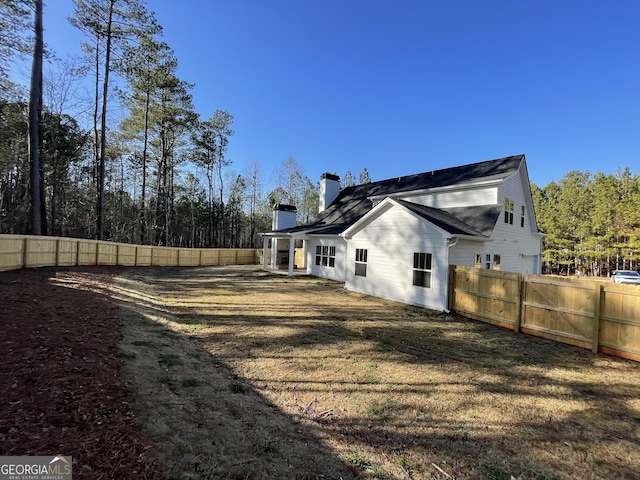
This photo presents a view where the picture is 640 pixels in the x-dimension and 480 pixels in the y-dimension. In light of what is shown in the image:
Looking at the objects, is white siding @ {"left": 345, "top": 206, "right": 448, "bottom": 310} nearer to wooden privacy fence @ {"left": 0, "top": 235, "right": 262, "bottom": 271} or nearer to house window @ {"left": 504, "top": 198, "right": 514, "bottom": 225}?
house window @ {"left": 504, "top": 198, "right": 514, "bottom": 225}

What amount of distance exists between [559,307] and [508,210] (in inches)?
323

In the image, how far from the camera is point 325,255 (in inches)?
674

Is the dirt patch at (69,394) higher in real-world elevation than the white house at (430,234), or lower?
lower

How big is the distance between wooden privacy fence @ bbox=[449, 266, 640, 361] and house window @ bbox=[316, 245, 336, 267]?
27.2 feet

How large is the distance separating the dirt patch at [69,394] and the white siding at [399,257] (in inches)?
338

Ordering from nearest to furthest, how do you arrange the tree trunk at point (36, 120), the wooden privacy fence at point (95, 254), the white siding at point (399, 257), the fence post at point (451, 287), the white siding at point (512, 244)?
the fence post at point (451, 287)
the white siding at point (399, 257)
the wooden privacy fence at point (95, 254)
the white siding at point (512, 244)
the tree trunk at point (36, 120)

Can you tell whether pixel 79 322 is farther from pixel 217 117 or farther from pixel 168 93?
pixel 217 117

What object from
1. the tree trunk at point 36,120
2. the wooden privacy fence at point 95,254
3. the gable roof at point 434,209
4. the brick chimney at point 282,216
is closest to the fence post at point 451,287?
the gable roof at point 434,209

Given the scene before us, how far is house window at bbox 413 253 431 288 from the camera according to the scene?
32.9ft

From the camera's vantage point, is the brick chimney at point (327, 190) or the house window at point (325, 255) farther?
the brick chimney at point (327, 190)

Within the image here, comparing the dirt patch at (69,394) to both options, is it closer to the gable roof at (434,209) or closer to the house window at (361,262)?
the house window at (361,262)

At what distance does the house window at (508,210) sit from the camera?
44.2ft

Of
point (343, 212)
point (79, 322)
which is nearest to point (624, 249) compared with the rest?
point (343, 212)

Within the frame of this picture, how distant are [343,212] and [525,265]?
10969mm
